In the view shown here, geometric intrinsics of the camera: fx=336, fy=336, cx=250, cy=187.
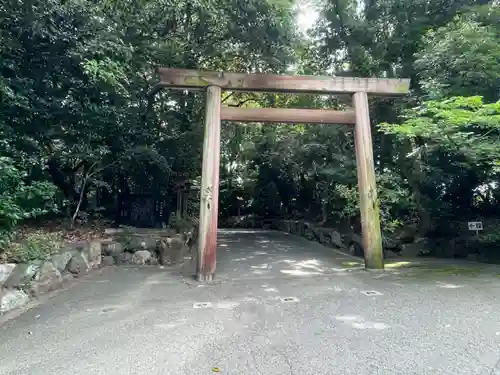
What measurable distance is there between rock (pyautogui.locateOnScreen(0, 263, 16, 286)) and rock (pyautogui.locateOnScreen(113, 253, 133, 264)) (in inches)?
117

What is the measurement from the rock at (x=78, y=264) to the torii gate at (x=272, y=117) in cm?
205

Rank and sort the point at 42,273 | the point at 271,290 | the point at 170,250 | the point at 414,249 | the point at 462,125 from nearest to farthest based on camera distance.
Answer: the point at 42,273 → the point at 271,290 → the point at 462,125 → the point at 170,250 → the point at 414,249

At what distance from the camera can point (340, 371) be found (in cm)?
243

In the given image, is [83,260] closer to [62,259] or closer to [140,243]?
[62,259]

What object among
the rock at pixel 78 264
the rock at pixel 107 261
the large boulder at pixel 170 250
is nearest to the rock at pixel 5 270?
the rock at pixel 78 264

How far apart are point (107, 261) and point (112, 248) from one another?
0.27 metres

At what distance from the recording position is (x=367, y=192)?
6.15 meters

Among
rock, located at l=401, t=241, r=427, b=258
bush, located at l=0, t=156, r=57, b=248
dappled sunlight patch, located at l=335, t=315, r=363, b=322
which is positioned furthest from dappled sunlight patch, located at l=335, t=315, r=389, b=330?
rock, located at l=401, t=241, r=427, b=258

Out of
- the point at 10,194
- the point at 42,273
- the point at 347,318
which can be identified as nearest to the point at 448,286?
the point at 347,318

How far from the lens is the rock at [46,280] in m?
4.38

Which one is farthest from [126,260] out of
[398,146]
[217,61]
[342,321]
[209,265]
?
[398,146]

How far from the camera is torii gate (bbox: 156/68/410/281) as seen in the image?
5586mm

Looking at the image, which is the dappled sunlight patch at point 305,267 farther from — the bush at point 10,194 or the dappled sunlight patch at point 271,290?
the bush at point 10,194

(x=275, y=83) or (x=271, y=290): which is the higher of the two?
(x=275, y=83)
